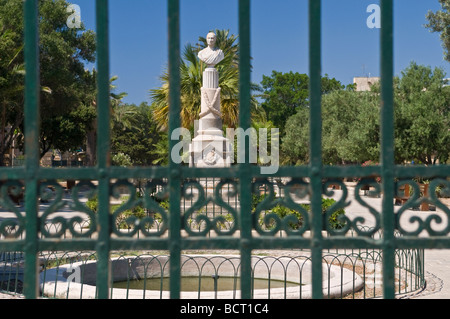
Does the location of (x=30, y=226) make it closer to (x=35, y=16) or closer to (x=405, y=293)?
(x=35, y=16)

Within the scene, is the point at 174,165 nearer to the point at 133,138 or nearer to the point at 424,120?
the point at 424,120

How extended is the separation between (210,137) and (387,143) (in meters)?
12.5

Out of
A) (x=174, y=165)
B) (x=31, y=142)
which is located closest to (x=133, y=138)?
(x=31, y=142)

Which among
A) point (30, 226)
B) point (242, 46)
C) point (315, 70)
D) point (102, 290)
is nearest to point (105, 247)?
point (102, 290)

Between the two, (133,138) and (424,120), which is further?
(133,138)

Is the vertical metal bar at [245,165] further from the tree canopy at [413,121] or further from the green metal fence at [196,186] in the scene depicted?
the tree canopy at [413,121]

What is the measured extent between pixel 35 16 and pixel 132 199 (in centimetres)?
127

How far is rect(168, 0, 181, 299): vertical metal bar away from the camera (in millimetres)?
2910

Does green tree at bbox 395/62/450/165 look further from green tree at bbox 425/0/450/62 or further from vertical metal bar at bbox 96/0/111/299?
vertical metal bar at bbox 96/0/111/299

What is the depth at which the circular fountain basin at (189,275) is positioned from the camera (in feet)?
21.3

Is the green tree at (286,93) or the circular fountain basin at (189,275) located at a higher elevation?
the green tree at (286,93)

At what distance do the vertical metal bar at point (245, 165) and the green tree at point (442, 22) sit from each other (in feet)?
64.8

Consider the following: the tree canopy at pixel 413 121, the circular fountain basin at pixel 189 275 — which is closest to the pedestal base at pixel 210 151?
the circular fountain basin at pixel 189 275

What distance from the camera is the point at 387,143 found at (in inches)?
115
